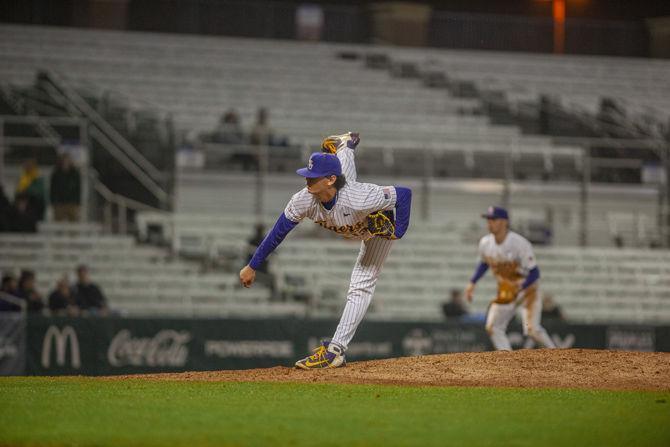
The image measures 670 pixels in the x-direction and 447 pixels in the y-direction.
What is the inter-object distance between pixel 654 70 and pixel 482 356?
73.4ft

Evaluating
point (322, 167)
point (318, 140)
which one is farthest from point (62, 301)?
point (322, 167)

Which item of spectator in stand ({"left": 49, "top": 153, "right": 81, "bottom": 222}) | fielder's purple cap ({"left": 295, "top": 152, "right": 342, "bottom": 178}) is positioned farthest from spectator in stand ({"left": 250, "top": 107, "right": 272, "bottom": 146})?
fielder's purple cap ({"left": 295, "top": 152, "right": 342, "bottom": 178})

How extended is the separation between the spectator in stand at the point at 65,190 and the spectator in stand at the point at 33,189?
0.61ft

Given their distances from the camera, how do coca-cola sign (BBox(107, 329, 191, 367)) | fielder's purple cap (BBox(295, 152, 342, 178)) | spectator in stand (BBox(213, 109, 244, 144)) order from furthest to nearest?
spectator in stand (BBox(213, 109, 244, 144)) < coca-cola sign (BBox(107, 329, 191, 367)) < fielder's purple cap (BBox(295, 152, 342, 178))

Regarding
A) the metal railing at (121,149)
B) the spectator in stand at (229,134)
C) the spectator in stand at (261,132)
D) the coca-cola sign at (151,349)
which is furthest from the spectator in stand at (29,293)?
the spectator in stand at (229,134)

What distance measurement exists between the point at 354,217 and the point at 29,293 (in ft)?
29.4

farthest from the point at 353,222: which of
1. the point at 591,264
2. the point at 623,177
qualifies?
the point at 623,177

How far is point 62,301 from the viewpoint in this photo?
17.5m

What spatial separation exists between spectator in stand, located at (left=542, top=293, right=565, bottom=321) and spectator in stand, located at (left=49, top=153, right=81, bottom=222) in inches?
324

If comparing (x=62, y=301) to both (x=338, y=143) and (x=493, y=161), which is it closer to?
(x=338, y=143)

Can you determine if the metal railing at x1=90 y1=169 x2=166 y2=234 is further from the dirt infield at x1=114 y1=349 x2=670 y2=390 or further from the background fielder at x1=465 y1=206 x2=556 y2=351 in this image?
the dirt infield at x1=114 y1=349 x2=670 y2=390

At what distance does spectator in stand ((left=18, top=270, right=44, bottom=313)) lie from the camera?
57.1 feet

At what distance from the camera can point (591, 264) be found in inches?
889

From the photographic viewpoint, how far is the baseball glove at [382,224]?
10102 mm
